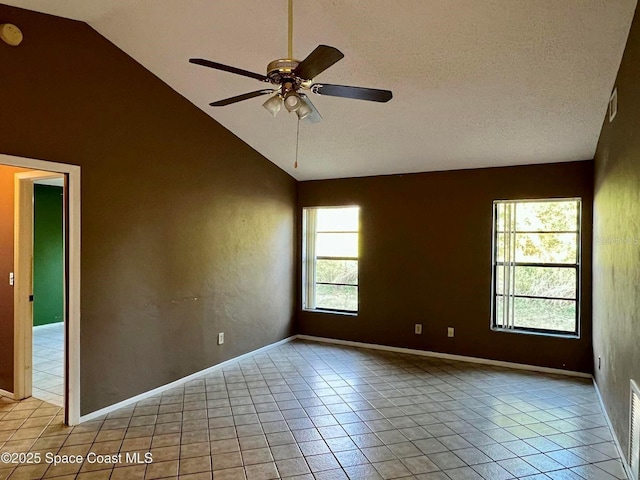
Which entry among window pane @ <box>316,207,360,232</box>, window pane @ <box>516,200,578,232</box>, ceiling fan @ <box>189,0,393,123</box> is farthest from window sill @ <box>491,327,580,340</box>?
ceiling fan @ <box>189,0,393,123</box>

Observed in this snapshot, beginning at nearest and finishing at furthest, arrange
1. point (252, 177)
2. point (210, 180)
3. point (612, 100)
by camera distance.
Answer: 1. point (612, 100)
2. point (210, 180)
3. point (252, 177)

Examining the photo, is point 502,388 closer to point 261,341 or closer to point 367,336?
point 367,336

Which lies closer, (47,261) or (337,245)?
(337,245)

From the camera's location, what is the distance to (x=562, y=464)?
261 cm

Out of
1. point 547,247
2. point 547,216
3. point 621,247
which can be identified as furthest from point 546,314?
point 621,247

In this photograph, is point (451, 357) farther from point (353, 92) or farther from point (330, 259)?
point (353, 92)

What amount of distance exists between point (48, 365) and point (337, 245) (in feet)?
12.7

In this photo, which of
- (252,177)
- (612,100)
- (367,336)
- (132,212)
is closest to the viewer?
(612,100)

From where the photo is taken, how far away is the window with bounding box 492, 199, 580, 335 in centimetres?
452

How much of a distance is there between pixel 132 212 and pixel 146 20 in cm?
154

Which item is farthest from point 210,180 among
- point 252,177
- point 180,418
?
point 180,418

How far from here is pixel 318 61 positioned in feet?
6.14

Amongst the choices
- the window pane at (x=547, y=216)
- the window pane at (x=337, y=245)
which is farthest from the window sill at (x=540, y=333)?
the window pane at (x=337, y=245)

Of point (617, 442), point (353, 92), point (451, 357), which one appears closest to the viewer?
point (353, 92)
